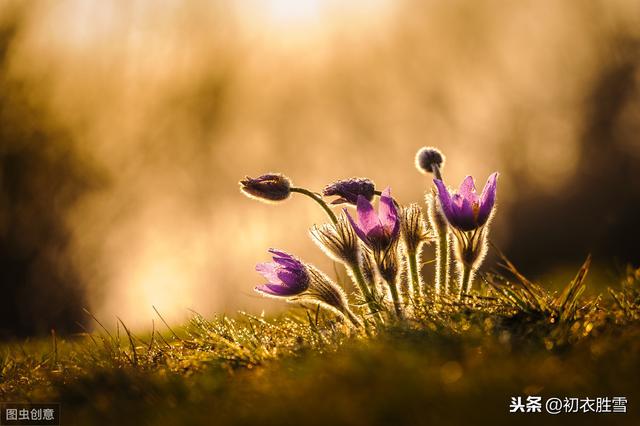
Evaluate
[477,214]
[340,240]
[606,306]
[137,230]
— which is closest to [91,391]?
[340,240]

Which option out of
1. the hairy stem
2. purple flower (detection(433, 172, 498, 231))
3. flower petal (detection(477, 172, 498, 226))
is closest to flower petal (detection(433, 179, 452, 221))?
purple flower (detection(433, 172, 498, 231))

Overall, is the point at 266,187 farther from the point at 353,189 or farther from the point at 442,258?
the point at 442,258

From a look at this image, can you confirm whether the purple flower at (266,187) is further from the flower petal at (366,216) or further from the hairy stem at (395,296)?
the hairy stem at (395,296)

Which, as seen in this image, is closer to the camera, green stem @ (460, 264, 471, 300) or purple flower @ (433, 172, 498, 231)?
purple flower @ (433, 172, 498, 231)

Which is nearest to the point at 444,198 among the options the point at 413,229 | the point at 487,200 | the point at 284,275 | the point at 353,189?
the point at 487,200

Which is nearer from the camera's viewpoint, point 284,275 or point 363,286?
point 284,275

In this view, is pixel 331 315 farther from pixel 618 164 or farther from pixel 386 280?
pixel 618 164

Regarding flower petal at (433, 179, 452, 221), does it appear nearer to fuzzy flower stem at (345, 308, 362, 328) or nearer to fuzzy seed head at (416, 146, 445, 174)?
fuzzy seed head at (416, 146, 445, 174)

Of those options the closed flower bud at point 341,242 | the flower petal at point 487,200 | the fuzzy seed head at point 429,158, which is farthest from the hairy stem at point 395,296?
the fuzzy seed head at point 429,158
